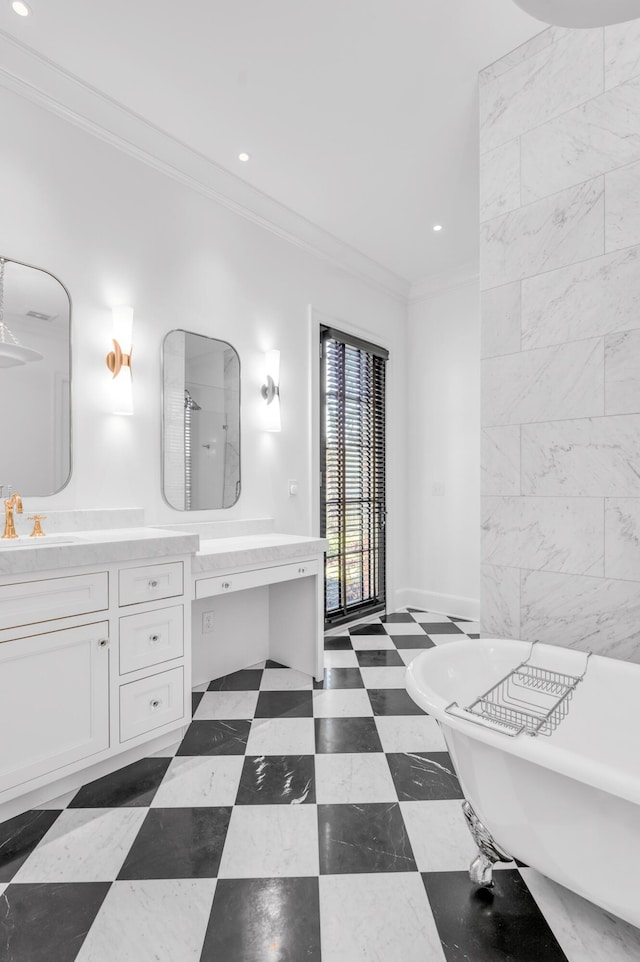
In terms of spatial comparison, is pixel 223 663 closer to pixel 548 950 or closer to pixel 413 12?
pixel 548 950

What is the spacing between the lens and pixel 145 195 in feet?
7.96

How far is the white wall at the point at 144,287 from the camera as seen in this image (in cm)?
207

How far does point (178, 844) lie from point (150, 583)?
868 millimetres

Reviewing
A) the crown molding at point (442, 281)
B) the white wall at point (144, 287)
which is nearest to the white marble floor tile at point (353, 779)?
the white wall at point (144, 287)

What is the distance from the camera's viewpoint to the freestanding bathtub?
970 mm

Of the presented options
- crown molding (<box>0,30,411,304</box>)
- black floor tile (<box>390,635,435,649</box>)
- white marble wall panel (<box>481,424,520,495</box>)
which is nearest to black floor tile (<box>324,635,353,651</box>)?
black floor tile (<box>390,635,435,649</box>)

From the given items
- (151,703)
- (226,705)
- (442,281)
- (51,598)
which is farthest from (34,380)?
(442,281)

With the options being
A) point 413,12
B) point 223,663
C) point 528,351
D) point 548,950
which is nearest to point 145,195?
point 413,12

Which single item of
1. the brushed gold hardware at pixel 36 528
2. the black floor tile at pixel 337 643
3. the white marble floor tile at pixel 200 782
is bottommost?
the white marble floor tile at pixel 200 782

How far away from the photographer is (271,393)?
2.99 m

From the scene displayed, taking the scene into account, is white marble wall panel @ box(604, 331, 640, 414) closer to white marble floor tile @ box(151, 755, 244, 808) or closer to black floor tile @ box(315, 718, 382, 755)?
black floor tile @ box(315, 718, 382, 755)

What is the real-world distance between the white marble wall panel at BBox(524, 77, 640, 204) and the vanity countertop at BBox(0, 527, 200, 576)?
2015 mm

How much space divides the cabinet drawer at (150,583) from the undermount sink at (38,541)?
0.26m

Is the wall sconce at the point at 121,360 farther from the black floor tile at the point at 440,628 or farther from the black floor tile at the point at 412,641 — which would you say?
the black floor tile at the point at 440,628
